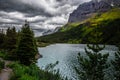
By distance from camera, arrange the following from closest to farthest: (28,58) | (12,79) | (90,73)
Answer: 1. (90,73)
2. (12,79)
3. (28,58)

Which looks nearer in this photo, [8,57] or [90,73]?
[90,73]

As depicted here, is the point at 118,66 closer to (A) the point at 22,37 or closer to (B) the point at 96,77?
(B) the point at 96,77

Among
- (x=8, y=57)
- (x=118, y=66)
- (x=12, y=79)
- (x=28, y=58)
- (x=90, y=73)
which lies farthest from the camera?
(x=8, y=57)

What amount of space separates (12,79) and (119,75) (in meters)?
13.0

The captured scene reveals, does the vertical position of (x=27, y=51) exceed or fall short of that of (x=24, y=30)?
it falls short

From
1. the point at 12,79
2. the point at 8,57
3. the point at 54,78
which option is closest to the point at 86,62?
the point at 54,78

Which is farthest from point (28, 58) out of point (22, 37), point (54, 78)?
point (54, 78)

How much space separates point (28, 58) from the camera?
5356 cm

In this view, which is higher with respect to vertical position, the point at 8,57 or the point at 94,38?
the point at 94,38

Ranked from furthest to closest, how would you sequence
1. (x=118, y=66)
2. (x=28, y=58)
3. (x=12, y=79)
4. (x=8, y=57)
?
(x=8, y=57) < (x=28, y=58) < (x=12, y=79) < (x=118, y=66)

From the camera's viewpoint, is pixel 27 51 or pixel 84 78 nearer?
pixel 84 78

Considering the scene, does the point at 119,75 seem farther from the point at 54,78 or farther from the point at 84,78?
the point at 54,78

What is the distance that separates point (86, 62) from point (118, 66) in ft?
15.4

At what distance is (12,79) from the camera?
29484 mm
